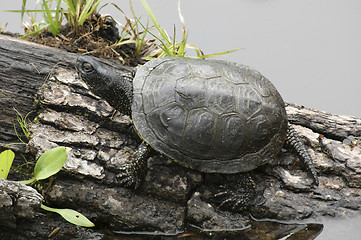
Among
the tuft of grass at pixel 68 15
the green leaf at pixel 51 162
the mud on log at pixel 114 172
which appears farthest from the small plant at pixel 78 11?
the green leaf at pixel 51 162

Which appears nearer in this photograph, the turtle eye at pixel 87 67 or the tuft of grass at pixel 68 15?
the turtle eye at pixel 87 67

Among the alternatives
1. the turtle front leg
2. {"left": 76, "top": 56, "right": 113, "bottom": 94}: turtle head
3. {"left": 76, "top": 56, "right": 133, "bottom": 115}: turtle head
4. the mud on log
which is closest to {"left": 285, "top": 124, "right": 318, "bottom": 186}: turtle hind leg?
the mud on log

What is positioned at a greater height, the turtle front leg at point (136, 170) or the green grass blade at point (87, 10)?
the green grass blade at point (87, 10)

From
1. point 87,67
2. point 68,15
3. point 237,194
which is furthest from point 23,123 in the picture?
point 237,194

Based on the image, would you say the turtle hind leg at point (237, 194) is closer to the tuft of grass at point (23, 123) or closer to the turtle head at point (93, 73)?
the turtle head at point (93, 73)

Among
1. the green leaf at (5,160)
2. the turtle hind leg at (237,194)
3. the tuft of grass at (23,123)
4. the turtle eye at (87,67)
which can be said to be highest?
the turtle eye at (87,67)

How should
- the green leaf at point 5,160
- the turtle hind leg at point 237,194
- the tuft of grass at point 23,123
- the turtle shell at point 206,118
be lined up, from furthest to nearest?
the tuft of grass at point 23,123, the turtle hind leg at point 237,194, the turtle shell at point 206,118, the green leaf at point 5,160

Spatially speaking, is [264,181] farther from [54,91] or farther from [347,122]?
[54,91]

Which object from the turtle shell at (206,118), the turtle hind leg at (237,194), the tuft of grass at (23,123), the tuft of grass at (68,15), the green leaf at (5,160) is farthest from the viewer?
the tuft of grass at (68,15)
